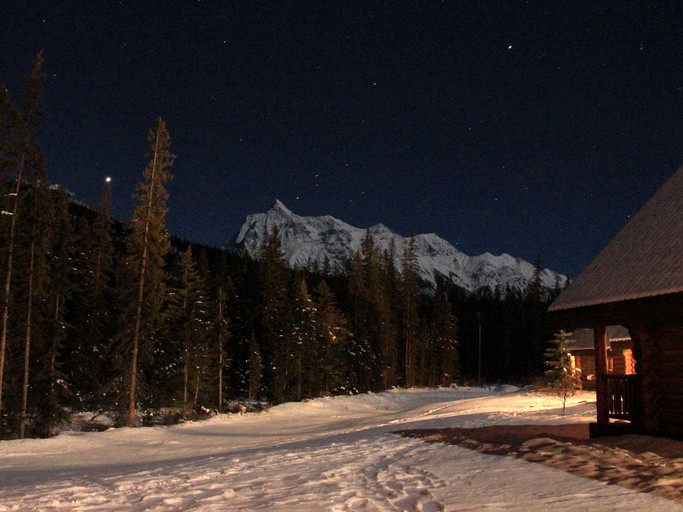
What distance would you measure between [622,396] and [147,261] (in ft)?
77.9

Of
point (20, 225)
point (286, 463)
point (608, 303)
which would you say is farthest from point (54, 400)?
point (608, 303)

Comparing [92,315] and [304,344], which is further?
[304,344]

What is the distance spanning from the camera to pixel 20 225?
2583 cm

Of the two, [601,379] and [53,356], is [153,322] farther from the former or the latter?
[601,379]

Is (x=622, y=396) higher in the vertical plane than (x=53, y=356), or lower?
lower

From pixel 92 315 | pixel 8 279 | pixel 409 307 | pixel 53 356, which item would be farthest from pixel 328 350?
pixel 8 279

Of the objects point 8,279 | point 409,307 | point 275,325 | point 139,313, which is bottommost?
point 275,325

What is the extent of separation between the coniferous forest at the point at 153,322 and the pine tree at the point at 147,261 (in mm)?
72

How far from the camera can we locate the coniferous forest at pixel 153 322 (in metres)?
25.8

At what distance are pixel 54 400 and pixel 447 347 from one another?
58.7m

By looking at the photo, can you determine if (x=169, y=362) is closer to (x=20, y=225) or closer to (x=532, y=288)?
(x=20, y=225)

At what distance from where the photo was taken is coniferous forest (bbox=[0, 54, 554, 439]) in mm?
25812

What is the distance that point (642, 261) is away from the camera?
13500 mm

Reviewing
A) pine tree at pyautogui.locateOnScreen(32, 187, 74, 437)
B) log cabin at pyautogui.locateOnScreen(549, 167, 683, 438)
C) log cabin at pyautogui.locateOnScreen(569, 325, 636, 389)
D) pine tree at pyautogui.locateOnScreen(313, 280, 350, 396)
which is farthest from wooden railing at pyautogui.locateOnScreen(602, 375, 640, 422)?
pine tree at pyautogui.locateOnScreen(313, 280, 350, 396)
